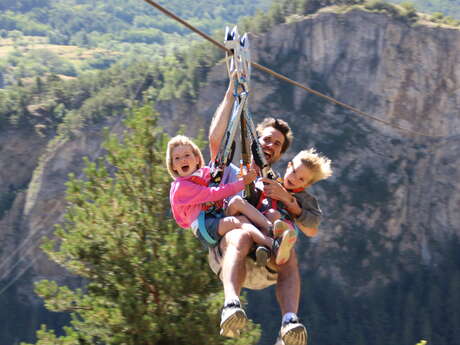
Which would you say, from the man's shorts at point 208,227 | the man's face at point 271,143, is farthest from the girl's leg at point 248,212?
the man's face at point 271,143

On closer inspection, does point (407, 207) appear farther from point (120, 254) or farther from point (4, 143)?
point (120, 254)

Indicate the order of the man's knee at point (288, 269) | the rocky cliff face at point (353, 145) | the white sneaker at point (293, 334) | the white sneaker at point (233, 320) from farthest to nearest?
the rocky cliff face at point (353, 145), the man's knee at point (288, 269), the white sneaker at point (293, 334), the white sneaker at point (233, 320)

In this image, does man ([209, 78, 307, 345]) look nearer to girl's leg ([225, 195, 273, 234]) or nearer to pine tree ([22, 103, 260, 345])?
girl's leg ([225, 195, 273, 234])

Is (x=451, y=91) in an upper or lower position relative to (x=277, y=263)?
lower

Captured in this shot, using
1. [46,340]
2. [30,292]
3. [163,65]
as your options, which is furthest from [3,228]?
[46,340]

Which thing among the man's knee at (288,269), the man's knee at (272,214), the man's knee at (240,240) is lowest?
the man's knee at (288,269)

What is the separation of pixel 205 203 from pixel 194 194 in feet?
0.65

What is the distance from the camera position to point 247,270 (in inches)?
218

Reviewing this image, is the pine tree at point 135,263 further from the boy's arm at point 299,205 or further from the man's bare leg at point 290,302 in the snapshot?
the man's bare leg at point 290,302

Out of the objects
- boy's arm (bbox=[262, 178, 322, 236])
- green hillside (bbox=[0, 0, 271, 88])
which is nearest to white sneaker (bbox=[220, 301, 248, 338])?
boy's arm (bbox=[262, 178, 322, 236])

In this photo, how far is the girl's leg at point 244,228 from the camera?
5.39 m

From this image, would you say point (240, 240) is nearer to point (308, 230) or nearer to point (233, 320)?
point (233, 320)

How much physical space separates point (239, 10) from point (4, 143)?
102 m

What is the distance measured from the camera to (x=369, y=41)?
203ft
